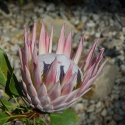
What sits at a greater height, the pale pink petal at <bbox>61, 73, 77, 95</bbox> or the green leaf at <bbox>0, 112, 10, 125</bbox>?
the pale pink petal at <bbox>61, 73, 77, 95</bbox>

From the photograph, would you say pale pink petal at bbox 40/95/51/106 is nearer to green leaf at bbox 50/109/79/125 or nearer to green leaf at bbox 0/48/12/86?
green leaf at bbox 50/109/79/125

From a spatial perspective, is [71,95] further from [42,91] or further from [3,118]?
[3,118]

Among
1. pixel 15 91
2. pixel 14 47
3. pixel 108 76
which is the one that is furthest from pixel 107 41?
pixel 15 91

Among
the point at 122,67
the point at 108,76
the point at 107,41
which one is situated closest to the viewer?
the point at 108,76

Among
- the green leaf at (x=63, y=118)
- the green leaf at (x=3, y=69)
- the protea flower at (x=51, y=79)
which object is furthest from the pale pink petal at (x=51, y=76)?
the green leaf at (x=3, y=69)

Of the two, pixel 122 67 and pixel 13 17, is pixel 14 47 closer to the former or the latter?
pixel 13 17

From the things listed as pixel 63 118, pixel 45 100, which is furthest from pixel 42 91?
pixel 63 118

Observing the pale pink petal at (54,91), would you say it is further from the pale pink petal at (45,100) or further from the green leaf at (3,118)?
the green leaf at (3,118)

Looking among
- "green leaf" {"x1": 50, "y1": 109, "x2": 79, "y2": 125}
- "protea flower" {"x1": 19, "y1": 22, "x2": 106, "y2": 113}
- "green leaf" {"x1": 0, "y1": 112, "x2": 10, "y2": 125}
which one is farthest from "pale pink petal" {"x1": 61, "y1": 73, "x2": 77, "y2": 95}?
"green leaf" {"x1": 0, "y1": 112, "x2": 10, "y2": 125}
